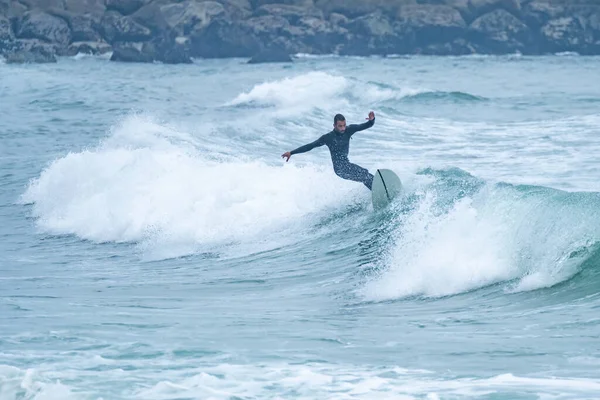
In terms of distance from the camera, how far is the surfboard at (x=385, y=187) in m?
14.5

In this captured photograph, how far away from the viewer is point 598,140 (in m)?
23.2

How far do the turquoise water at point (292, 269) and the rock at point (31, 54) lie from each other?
38503 millimetres

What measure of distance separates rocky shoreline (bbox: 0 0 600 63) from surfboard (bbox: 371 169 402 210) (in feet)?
222

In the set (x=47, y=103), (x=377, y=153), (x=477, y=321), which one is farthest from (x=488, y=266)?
(x=47, y=103)

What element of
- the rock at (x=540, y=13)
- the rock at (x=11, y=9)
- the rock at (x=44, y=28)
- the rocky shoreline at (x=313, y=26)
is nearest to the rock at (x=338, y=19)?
the rocky shoreline at (x=313, y=26)

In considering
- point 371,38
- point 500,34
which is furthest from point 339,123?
point 500,34

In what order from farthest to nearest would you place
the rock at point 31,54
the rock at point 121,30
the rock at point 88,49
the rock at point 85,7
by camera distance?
the rock at point 85,7 → the rock at point 121,30 → the rock at point 88,49 → the rock at point 31,54

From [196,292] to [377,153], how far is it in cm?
1236

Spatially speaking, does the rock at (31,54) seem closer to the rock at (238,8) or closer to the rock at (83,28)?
the rock at (83,28)

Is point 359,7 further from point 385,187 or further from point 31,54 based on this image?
point 385,187

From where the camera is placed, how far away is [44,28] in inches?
3130

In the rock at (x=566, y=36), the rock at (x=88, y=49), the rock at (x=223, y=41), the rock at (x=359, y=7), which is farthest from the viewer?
the rock at (x=359, y=7)

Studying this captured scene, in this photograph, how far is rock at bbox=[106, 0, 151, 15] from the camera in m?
87.9

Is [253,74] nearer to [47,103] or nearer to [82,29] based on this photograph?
[47,103]
